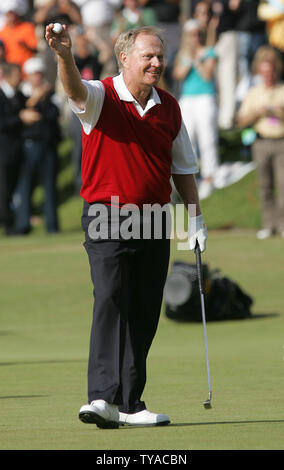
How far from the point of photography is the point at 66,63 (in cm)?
630

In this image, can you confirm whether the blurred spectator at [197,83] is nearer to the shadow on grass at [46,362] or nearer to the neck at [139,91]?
the shadow on grass at [46,362]

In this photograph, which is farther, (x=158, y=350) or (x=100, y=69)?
(x=100, y=69)

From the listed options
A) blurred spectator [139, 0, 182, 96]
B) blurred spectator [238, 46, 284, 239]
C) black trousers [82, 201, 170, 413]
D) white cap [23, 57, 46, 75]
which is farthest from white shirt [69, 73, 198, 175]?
blurred spectator [139, 0, 182, 96]

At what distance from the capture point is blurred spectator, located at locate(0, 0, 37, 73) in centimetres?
2062

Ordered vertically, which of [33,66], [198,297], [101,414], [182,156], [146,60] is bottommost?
[101,414]

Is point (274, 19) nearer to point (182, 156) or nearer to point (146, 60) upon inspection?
point (182, 156)

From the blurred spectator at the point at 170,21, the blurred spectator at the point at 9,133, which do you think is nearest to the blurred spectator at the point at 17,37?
the blurred spectator at the point at 9,133

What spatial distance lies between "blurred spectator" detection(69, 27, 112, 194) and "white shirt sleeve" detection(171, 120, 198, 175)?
483 inches

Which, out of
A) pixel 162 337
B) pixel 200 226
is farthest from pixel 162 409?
pixel 162 337

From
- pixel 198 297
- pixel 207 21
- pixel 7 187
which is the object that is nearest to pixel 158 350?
pixel 198 297

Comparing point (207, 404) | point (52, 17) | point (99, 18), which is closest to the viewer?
point (207, 404)

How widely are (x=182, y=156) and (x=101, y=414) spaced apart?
1.57m

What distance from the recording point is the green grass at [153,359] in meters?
6.30

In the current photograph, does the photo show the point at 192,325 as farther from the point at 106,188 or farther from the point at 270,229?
the point at 106,188
